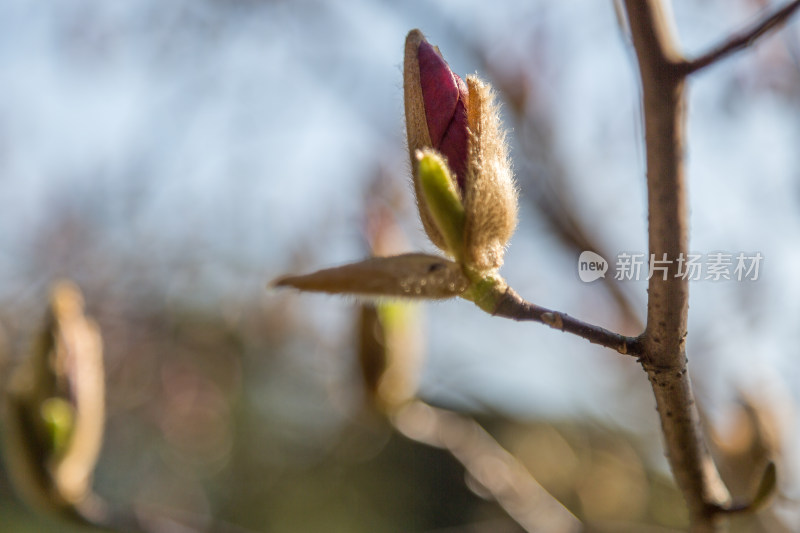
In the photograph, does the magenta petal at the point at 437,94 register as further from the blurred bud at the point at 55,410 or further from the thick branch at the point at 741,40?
the blurred bud at the point at 55,410

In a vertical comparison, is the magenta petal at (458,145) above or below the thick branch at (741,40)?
below

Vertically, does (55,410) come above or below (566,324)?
below

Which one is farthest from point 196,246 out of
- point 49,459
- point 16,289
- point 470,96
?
point 470,96

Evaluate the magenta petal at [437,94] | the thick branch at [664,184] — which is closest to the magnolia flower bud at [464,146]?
the magenta petal at [437,94]

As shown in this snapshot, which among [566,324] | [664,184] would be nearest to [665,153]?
[664,184]

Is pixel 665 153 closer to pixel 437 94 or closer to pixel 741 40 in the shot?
pixel 741 40

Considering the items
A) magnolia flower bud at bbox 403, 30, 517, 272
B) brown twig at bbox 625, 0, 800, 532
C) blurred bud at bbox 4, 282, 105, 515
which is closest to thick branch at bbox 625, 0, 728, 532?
brown twig at bbox 625, 0, 800, 532

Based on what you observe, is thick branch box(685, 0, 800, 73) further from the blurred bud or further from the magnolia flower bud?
the blurred bud
